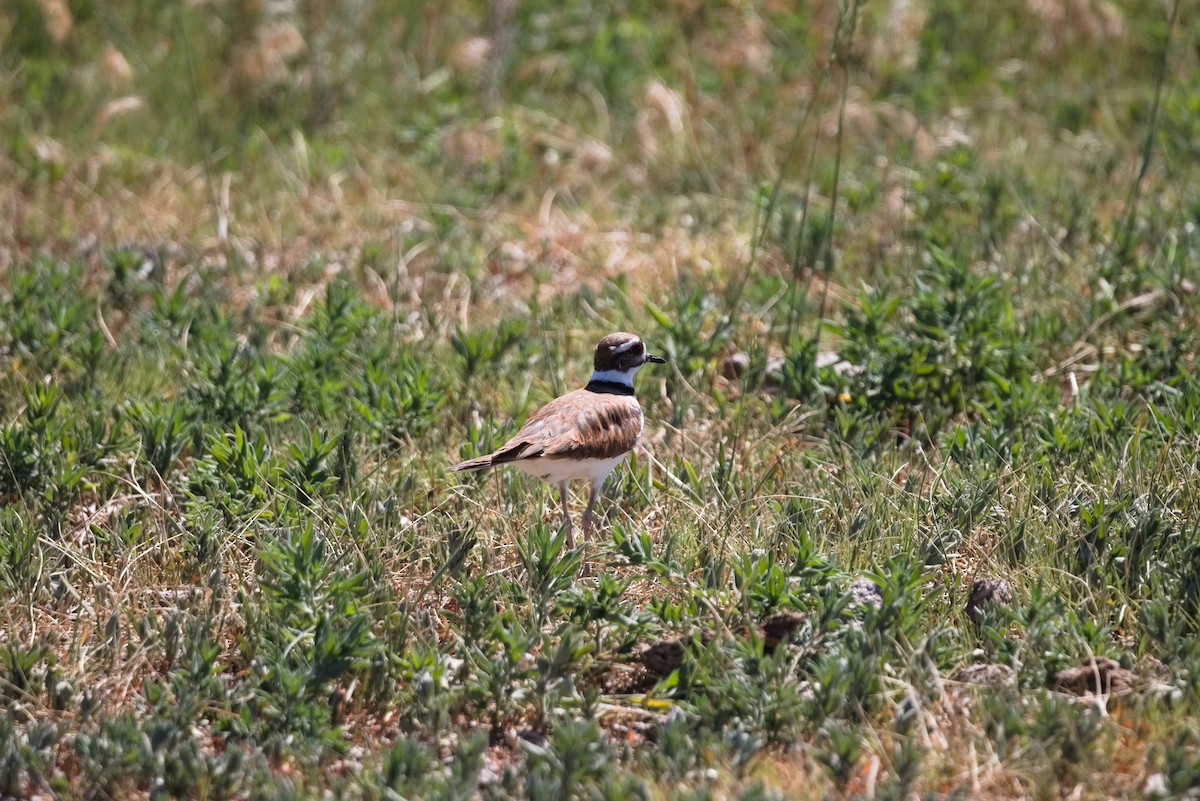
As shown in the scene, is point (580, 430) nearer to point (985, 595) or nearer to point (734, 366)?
point (985, 595)

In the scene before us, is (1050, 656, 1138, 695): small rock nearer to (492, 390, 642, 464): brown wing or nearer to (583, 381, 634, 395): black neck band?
(492, 390, 642, 464): brown wing

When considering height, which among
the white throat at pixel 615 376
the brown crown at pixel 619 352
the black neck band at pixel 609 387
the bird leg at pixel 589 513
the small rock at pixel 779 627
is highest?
the brown crown at pixel 619 352

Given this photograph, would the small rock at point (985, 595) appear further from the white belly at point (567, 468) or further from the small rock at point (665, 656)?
the white belly at point (567, 468)

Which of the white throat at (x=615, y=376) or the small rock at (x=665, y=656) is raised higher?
the white throat at (x=615, y=376)

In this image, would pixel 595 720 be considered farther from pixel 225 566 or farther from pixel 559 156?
pixel 559 156

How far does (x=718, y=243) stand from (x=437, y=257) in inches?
66.6

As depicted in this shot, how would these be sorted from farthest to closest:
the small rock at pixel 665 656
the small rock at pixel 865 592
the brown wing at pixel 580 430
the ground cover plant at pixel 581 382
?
the brown wing at pixel 580 430, the small rock at pixel 865 592, the small rock at pixel 665 656, the ground cover plant at pixel 581 382

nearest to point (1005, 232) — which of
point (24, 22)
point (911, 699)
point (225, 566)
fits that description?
point (911, 699)

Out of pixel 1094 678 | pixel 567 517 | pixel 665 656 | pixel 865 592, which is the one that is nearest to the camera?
pixel 1094 678

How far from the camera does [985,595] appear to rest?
186 inches

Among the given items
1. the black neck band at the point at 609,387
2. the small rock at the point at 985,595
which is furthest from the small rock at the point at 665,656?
the black neck band at the point at 609,387

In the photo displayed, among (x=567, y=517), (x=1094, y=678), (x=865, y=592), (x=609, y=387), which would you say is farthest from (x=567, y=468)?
(x=1094, y=678)

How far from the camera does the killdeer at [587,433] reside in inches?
195

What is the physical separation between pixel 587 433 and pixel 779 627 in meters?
1.05
